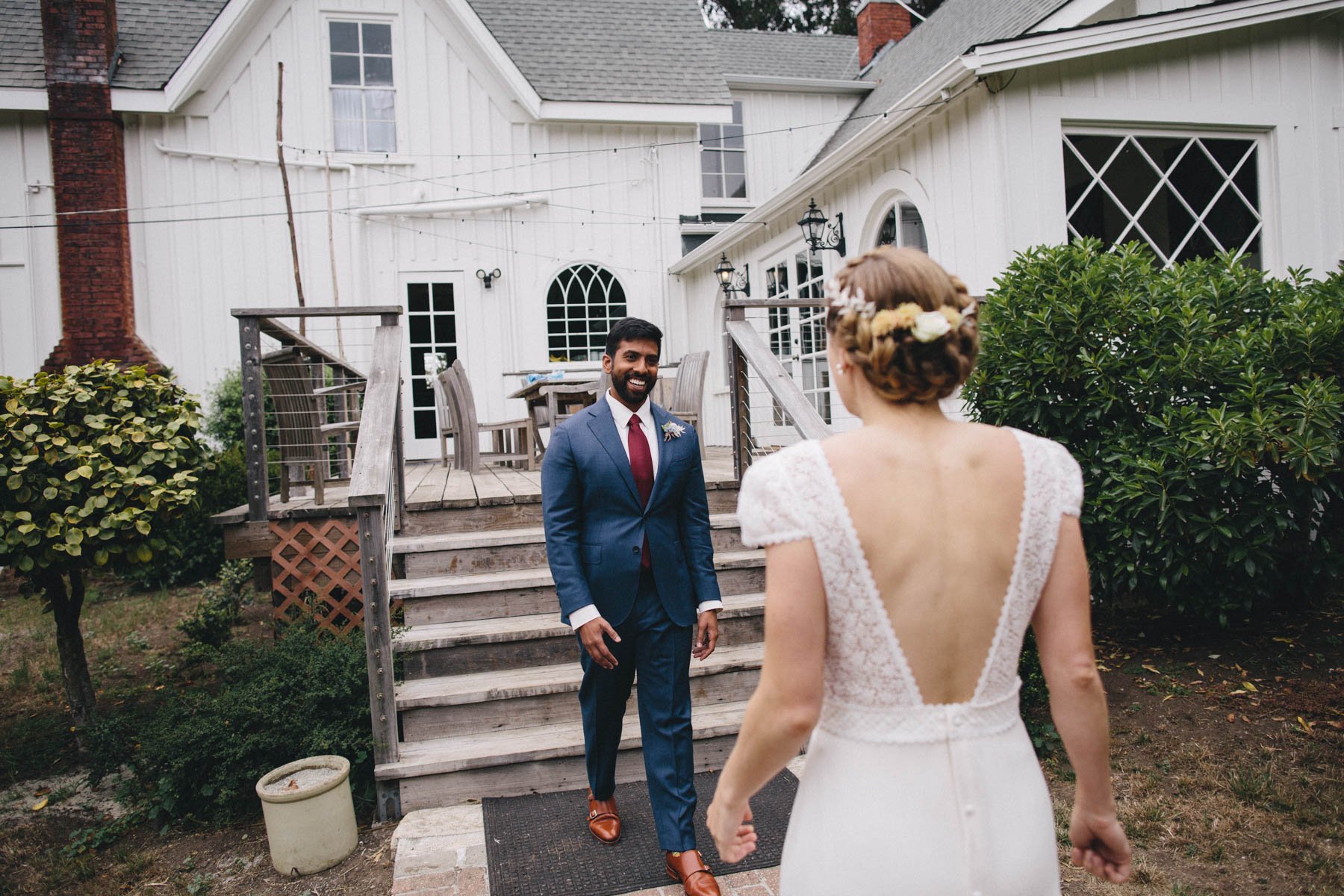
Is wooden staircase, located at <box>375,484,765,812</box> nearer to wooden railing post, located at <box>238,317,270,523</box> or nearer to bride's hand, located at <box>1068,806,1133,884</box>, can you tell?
wooden railing post, located at <box>238,317,270,523</box>

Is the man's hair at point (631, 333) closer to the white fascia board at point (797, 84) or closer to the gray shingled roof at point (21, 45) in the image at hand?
the gray shingled roof at point (21, 45)

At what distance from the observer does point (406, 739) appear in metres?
4.05

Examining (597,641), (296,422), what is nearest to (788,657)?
(597,641)

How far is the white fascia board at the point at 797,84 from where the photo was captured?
13.8 meters

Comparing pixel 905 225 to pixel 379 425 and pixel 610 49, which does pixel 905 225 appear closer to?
pixel 379 425

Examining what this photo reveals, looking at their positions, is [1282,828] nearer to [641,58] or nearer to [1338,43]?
[1338,43]

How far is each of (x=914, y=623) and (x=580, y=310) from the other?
11193 millimetres

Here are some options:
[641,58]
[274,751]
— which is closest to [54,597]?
[274,751]

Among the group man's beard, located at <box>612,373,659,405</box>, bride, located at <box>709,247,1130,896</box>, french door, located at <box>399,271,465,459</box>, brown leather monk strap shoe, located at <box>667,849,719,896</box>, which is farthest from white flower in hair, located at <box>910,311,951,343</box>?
french door, located at <box>399,271,465,459</box>

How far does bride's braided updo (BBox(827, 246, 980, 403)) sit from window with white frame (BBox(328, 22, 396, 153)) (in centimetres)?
1161

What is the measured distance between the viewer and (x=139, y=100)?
10.8m

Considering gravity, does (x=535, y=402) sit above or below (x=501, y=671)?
above

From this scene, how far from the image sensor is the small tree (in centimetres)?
422

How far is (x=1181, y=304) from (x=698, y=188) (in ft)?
28.2
